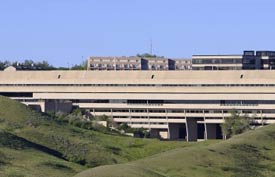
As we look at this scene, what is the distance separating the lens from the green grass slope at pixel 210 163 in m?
61.2

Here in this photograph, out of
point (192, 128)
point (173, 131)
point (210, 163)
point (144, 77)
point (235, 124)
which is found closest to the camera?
point (210, 163)

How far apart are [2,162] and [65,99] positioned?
87.0 meters

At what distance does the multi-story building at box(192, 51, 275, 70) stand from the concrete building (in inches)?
732

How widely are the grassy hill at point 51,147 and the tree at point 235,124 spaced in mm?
35624

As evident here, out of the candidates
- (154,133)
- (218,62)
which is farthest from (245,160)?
(218,62)

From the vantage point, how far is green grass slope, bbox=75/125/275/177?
61.2 meters

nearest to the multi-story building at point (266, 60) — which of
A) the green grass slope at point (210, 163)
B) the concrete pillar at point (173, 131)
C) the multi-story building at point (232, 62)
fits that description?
the multi-story building at point (232, 62)

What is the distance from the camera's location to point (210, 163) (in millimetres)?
74250

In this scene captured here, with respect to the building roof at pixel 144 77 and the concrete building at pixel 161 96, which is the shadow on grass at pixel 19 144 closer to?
the concrete building at pixel 161 96

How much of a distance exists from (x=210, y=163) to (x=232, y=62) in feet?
325

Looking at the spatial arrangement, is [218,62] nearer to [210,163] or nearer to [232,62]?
[232,62]

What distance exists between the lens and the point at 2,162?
68.4 m

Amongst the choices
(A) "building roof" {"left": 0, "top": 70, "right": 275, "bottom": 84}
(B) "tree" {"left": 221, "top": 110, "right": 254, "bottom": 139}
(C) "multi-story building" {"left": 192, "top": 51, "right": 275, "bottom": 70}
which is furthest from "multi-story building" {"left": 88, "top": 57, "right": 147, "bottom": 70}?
(B) "tree" {"left": 221, "top": 110, "right": 254, "bottom": 139}

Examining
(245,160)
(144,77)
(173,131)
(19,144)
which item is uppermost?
(144,77)
